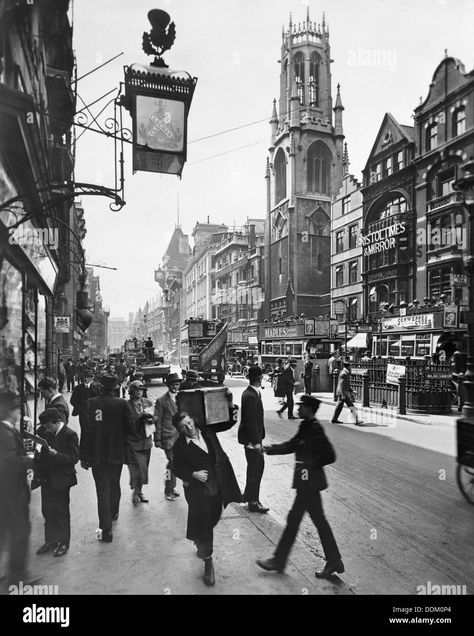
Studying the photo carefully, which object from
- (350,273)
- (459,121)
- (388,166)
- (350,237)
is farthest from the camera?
(350,237)

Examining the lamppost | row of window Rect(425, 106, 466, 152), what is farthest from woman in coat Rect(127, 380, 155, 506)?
row of window Rect(425, 106, 466, 152)

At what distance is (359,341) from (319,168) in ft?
104

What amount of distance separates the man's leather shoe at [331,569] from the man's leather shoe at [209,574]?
40.8 inches

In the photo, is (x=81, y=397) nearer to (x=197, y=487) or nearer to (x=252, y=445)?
(x=252, y=445)

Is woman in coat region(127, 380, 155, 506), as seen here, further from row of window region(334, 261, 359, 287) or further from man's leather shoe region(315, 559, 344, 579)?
row of window region(334, 261, 359, 287)

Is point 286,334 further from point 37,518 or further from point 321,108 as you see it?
point 321,108

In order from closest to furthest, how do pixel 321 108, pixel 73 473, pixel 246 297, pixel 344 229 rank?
pixel 73 473
pixel 344 229
pixel 321 108
pixel 246 297

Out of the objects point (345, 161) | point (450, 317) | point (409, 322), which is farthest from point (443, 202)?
point (345, 161)

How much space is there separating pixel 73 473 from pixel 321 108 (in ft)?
197

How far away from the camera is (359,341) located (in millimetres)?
30234

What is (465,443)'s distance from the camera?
6.03 m

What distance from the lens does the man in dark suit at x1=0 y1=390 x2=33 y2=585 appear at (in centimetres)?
434

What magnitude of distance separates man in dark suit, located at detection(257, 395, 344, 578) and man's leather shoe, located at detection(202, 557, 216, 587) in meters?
0.54
